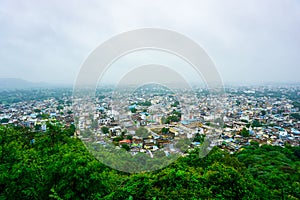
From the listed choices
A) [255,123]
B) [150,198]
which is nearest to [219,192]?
[150,198]

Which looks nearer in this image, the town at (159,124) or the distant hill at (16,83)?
the town at (159,124)

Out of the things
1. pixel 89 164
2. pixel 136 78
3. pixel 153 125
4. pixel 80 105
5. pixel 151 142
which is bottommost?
pixel 151 142

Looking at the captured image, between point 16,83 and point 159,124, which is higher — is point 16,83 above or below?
above

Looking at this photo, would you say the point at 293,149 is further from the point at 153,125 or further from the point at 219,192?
the point at 219,192

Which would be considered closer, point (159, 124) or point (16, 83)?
point (159, 124)

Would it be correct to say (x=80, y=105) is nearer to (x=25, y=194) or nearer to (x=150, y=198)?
(x=25, y=194)

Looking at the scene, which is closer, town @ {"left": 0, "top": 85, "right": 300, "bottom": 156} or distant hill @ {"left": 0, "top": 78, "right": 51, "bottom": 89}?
town @ {"left": 0, "top": 85, "right": 300, "bottom": 156}

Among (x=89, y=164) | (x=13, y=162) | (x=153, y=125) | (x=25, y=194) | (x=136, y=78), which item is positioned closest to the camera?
(x=25, y=194)

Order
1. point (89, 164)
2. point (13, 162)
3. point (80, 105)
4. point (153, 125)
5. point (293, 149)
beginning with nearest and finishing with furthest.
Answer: point (89, 164), point (13, 162), point (80, 105), point (153, 125), point (293, 149)

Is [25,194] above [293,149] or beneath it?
above

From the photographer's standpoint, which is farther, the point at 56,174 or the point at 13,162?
the point at 13,162

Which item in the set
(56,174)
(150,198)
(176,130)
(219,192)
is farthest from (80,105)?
(219,192)
